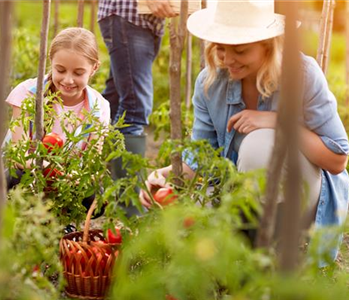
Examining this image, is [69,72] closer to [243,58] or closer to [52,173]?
[52,173]

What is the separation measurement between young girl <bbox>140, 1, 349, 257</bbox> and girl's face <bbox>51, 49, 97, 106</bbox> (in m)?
0.55

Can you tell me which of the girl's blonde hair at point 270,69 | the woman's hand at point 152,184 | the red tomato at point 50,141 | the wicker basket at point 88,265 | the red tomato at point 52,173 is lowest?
the wicker basket at point 88,265

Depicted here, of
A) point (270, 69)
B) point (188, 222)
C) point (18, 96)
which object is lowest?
point (18, 96)

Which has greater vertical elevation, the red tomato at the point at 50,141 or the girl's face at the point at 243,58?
the girl's face at the point at 243,58

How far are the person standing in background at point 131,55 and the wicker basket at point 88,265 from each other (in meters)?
1.46

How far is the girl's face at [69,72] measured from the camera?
2.80 metres

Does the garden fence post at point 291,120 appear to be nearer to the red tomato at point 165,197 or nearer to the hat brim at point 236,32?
the red tomato at point 165,197

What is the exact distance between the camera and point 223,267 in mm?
1354

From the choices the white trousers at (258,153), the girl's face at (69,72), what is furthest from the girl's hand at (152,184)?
the girl's face at (69,72)

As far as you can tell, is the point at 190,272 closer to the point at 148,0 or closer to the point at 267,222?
the point at 267,222

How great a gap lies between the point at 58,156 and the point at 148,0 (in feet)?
4.30

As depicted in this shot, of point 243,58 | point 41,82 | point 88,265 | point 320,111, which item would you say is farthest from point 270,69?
point 88,265

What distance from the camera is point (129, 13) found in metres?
3.48

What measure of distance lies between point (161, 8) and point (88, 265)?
60.4 inches
